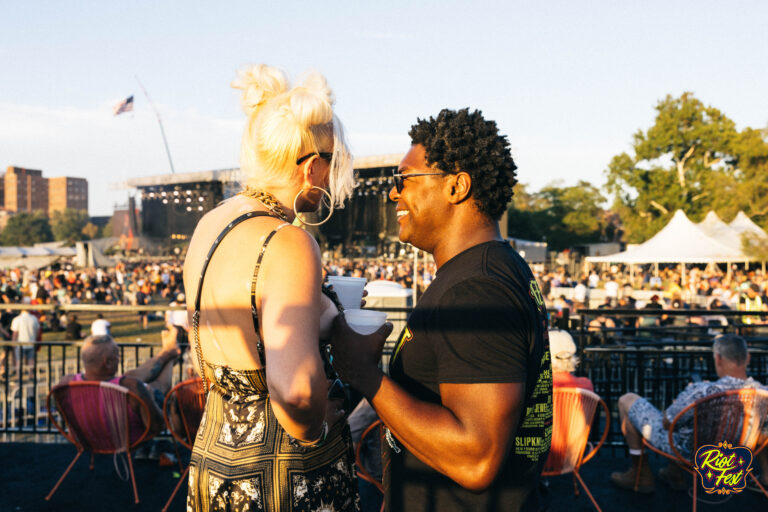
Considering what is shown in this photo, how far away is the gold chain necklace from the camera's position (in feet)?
5.19

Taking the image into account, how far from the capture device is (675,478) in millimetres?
4656

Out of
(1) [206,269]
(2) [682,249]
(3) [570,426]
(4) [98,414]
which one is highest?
(1) [206,269]

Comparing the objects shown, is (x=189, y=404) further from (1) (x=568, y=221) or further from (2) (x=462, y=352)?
(1) (x=568, y=221)

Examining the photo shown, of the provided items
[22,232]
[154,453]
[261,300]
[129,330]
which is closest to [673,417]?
[261,300]

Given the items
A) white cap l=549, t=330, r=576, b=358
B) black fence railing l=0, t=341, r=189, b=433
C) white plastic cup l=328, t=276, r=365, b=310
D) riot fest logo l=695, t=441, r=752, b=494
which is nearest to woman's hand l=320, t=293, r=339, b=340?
white plastic cup l=328, t=276, r=365, b=310

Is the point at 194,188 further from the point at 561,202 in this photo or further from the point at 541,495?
the point at 561,202

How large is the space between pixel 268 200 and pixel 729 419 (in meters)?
3.61

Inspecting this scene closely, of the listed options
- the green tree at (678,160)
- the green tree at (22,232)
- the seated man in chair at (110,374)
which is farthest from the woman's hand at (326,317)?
the green tree at (22,232)

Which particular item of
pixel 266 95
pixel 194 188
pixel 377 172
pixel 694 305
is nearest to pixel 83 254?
pixel 194 188

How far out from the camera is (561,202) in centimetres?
7281

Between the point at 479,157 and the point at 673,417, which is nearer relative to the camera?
the point at 479,157

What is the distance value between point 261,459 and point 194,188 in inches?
1534

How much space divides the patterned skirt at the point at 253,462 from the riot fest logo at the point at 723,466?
129 inches

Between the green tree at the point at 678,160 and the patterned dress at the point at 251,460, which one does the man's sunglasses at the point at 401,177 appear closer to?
the patterned dress at the point at 251,460
